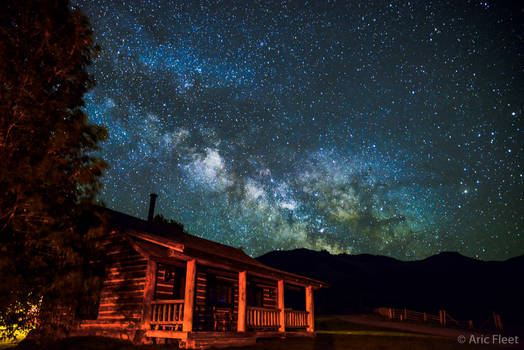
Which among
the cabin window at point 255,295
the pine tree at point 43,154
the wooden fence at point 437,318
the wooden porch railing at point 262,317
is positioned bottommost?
the wooden fence at point 437,318

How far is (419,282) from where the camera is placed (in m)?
80.1

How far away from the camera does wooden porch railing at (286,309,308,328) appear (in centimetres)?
1745

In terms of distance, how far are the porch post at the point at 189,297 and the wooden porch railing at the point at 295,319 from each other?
693cm

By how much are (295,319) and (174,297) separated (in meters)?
6.56

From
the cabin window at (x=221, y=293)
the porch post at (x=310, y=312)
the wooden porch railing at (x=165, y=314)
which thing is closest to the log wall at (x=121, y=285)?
the wooden porch railing at (x=165, y=314)

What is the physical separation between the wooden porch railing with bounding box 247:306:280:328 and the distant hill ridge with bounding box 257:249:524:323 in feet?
132

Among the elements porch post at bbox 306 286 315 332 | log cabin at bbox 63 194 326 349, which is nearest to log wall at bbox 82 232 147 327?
log cabin at bbox 63 194 326 349

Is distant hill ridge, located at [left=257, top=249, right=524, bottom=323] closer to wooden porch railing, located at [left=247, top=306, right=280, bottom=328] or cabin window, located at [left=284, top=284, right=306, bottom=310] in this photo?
cabin window, located at [left=284, top=284, right=306, bottom=310]

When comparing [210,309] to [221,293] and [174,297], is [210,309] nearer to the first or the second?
[221,293]

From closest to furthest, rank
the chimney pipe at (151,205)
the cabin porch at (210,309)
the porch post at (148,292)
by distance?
the cabin porch at (210,309), the porch post at (148,292), the chimney pipe at (151,205)

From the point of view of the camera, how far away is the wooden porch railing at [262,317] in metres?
15.1

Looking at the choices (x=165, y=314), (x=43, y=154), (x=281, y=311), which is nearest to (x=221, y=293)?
(x=281, y=311)

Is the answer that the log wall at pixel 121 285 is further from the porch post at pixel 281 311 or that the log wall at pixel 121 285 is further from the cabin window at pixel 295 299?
the cabin window at pixel 295 299

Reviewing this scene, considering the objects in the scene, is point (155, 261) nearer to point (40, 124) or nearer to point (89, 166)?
point (89, 166)
